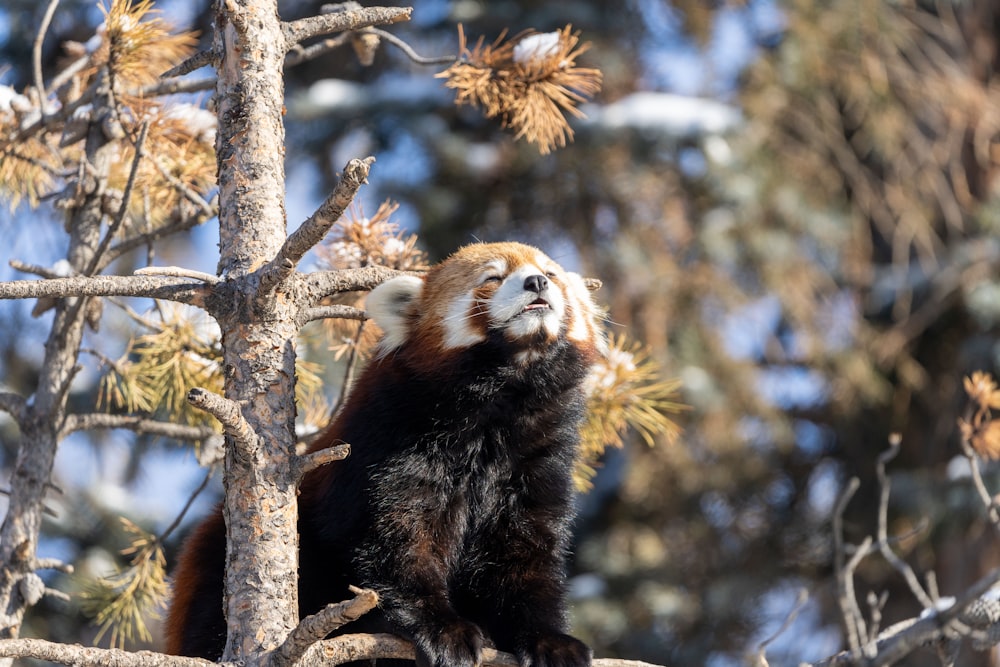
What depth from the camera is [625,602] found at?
683 cm

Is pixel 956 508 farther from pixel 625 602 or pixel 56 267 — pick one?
pixel 56 267

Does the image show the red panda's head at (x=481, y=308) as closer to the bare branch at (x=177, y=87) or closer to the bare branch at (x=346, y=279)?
the bare branch at (x=346, y=279)

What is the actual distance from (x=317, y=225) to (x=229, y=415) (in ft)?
1.23

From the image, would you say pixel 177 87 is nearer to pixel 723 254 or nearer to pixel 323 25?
pixel 323 25

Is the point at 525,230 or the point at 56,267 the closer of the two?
the point at 56,267

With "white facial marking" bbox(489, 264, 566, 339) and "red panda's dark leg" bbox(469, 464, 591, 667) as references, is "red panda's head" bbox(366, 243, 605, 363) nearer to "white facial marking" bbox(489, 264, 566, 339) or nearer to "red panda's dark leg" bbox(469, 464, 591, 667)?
"white facial marking" bbox(489, 264, 566, 339)

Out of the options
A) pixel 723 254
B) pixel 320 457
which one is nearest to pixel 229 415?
pixel 320 457

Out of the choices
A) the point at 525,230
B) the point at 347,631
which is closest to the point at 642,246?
the point at 525,230

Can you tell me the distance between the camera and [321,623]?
6.39 ft

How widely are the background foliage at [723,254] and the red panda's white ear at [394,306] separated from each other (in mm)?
3660

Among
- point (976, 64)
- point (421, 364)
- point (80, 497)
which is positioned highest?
point (976, 64)

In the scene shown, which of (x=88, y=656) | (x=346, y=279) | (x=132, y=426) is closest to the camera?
(x=88, y=656)

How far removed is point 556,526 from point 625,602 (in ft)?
13.8

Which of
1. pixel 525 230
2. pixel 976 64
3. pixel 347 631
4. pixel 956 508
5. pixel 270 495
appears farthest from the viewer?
pixel 976 64
